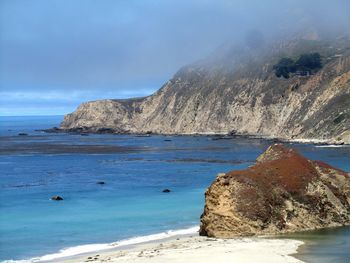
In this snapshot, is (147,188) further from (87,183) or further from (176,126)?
(176,126)

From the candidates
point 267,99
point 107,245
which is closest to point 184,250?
point 107,245

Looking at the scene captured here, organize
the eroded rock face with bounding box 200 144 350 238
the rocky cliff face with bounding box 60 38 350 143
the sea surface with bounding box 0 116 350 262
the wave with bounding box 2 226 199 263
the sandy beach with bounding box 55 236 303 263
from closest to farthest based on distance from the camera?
1. the sandy beach with bounding box 55 236 303 263
2. the wave with bounding box 2 226 199 263
3. the eroded rock face with bounding box 200 144 350 238
4. the sea surface with bounding box 0 116 350 262
5. the rocky cliff face with bounding box 60 38 350 143

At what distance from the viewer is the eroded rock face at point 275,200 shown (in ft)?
95.8

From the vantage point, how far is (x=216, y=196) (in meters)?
29.9

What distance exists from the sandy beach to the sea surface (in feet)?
4.29

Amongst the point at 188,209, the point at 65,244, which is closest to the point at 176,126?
the point at 188,209

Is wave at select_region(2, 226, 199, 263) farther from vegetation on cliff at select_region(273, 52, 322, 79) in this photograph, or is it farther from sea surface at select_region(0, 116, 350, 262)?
vegetation on cliff at select_region(273, 52, 322, 79)

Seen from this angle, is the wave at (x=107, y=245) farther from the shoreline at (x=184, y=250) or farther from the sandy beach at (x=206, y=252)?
the sandy beach at (x=206, y=252)

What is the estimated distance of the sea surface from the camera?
2933cm

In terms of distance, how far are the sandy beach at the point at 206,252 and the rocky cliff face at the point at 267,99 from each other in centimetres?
9493

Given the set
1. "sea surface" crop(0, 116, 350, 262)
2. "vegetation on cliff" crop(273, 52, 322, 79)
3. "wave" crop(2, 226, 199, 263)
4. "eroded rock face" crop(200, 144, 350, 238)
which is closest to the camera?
"wave" crop(2, 226, 199, 263)

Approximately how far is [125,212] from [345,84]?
107 meters

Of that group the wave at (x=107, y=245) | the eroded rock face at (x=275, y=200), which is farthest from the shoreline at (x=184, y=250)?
the eroded rock face at (x=275, y=200)

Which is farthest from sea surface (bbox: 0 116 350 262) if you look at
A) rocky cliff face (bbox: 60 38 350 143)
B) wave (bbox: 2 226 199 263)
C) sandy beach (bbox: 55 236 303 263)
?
rocky cliff face (bbox: 60 38 350 143)
